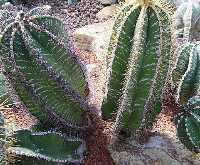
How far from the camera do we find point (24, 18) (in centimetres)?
288

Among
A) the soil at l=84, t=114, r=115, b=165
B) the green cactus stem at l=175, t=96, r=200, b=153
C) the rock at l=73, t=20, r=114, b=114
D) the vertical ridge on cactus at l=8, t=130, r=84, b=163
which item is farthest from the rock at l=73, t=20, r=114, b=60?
the vertical ridge on cactus at l=8, t=130, r=84, b=163

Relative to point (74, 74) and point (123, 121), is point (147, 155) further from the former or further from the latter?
point (74, 74)

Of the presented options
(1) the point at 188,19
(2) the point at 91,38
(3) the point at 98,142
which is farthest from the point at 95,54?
(3) the point at 98,142

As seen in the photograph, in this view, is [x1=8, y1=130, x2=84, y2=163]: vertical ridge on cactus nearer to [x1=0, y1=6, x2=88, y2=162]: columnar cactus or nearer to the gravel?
[x1=0, y1=6, x2=88, y2=162]: columnar cactus

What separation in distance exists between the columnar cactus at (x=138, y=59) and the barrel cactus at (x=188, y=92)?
8.9 inches

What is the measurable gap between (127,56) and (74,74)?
335 mm

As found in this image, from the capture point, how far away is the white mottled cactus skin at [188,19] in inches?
198

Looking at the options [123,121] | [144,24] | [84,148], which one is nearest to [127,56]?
[144,24]

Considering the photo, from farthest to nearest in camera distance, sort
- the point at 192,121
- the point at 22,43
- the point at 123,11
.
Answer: the point at 192,121 < the point at 123,11 < the point at 22,43

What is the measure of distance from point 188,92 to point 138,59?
79 cm

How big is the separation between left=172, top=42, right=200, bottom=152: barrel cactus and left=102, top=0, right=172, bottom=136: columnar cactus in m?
0.23

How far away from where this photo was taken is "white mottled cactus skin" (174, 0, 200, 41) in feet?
16.5

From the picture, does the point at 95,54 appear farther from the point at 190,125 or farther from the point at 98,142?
the point at 190,125

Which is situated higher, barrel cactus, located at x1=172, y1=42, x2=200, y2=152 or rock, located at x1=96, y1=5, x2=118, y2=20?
rock, located at x1=96, y1=5, x2=118, y2=20
